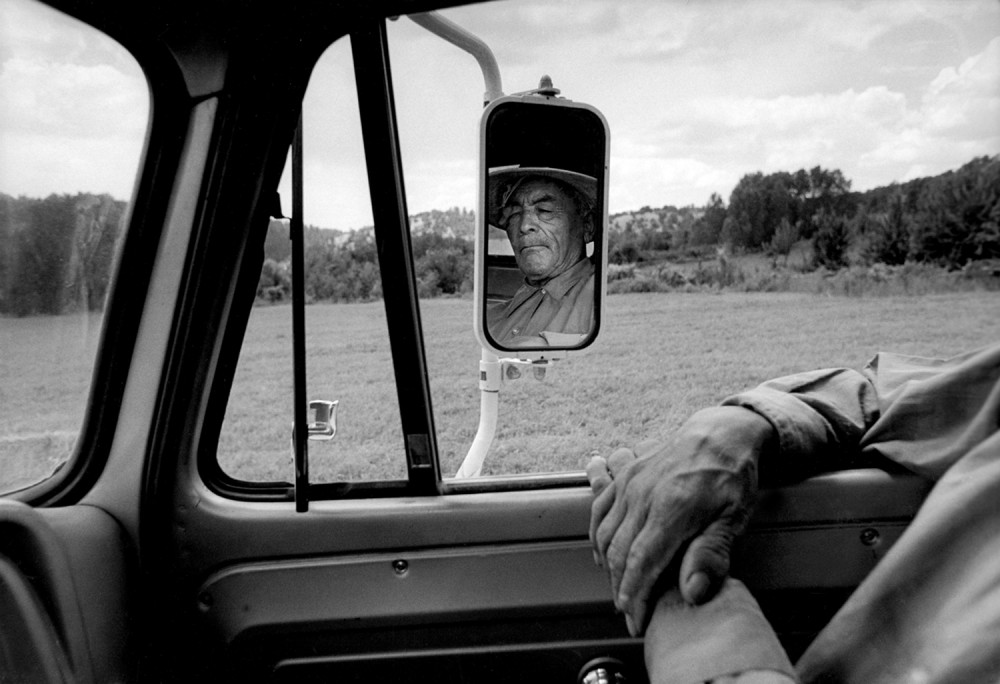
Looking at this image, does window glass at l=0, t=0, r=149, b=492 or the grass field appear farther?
the grass field

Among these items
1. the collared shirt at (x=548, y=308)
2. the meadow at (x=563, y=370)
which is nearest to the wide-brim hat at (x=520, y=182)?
the collared shirt at (x=548, y=308)

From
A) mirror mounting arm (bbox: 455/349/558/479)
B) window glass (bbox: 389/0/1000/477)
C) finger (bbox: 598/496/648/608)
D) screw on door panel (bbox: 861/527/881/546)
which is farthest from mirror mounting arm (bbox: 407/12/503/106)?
screw on door panel (bbox: 861/527/881/546)

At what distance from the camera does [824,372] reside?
6.03 feet

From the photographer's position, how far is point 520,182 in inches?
71.5

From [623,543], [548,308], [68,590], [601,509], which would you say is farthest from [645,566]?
[68,590]

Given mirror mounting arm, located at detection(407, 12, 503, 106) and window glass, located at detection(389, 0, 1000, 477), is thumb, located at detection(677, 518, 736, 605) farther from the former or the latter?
mirror mounting arm, located at detection(407, 12, 503, 106)

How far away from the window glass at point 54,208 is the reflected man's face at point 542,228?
2.86 feet

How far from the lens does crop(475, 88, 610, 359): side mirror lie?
1.79 meters

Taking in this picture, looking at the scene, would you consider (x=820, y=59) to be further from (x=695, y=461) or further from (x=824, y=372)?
(x=695, y=461)

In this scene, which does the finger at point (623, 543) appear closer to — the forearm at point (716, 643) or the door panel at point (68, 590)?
the forearm at point (716, 643)

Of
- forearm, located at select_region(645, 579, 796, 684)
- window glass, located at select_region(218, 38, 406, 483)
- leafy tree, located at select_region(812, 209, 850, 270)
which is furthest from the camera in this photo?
window glass, located at select_region(218, 38, 406, 483)

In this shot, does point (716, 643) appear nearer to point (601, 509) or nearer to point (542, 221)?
point (601, 509)

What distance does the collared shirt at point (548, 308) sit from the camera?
1.85 metres

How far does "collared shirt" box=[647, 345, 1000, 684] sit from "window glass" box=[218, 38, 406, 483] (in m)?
0.92
